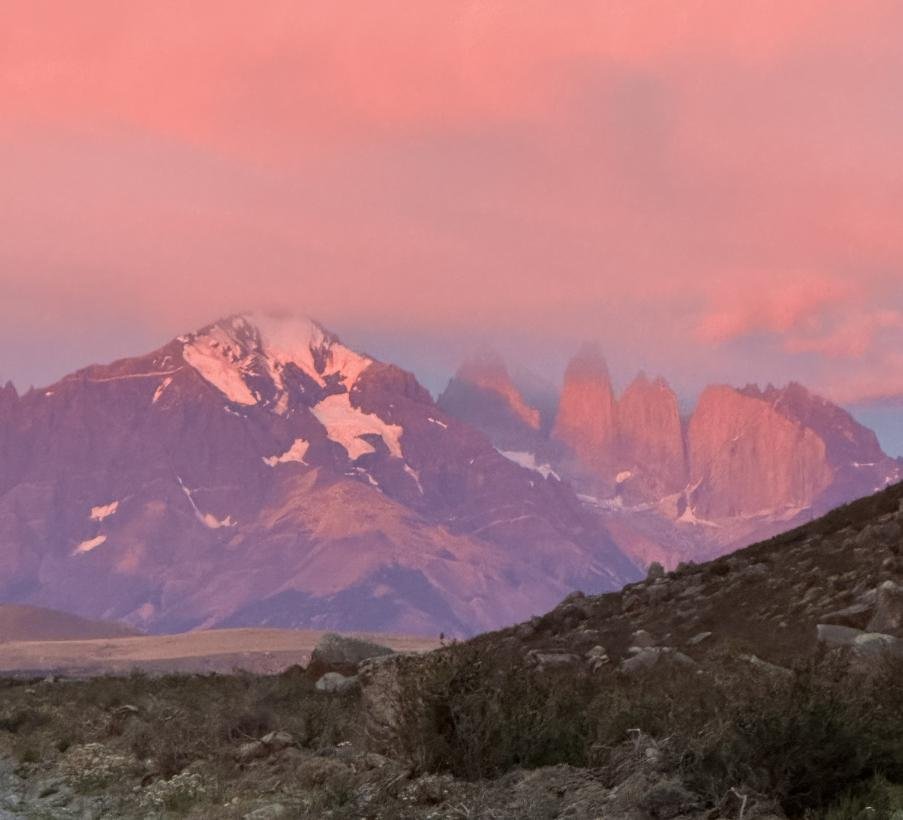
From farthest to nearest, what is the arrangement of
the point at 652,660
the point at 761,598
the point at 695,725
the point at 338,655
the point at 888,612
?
the point at 338,655 < the point at 761,598 < the point at 652,660 < the point at 888,612 < the point at 695,725

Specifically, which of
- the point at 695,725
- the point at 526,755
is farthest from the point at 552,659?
the point at 695,725

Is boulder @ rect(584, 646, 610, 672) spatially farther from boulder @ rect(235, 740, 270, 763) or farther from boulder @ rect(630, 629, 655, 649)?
boulder @ rect(235, 740, 270, 763)

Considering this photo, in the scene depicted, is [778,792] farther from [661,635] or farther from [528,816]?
[661,635]

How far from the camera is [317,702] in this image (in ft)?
100

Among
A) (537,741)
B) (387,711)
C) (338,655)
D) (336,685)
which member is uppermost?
(338,655)

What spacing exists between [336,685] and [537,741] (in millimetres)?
21717

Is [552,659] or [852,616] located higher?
[852,616]

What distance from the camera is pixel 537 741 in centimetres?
1647

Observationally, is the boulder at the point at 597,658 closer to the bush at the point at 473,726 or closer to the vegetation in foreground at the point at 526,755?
the vegetation in foreground at the point at 526,755

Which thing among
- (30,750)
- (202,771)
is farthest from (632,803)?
(30,750)

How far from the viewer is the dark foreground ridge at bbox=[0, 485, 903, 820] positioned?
12.9m

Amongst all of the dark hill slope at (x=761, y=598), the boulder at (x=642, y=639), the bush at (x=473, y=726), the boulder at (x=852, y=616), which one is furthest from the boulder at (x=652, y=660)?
the bush at (x=473, y=726)

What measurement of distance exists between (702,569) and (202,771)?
32.5 m

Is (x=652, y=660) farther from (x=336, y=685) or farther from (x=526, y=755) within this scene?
(x=526, y=755)
